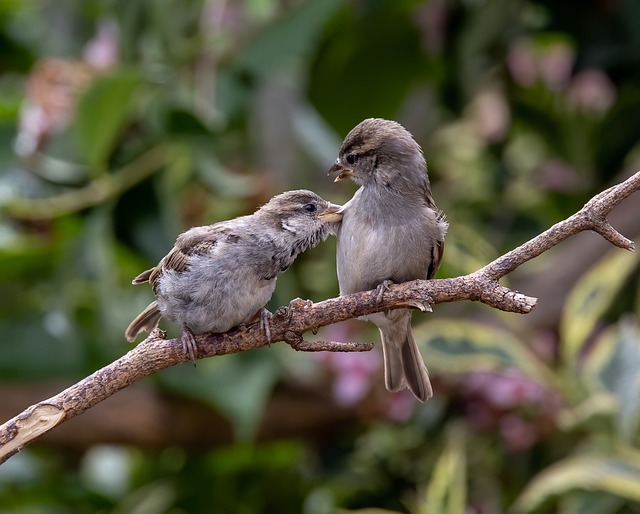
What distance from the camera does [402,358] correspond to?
7.84 ft

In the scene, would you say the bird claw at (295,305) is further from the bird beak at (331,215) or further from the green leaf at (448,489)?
the green leaf at (448,489)

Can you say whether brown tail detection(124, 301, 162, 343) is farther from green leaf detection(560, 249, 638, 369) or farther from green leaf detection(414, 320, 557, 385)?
green leaf detection(560, 249, 638, 369)

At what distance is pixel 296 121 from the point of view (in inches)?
177

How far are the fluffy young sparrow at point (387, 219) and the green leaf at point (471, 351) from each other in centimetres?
117

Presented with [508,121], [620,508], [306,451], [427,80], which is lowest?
[306,451]

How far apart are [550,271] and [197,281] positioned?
2519 mm

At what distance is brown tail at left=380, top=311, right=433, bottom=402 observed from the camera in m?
2.30

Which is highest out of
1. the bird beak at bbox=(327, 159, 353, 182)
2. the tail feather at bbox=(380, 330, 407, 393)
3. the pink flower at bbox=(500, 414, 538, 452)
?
the bird beak at bbox=(327, 159, 353, 182)

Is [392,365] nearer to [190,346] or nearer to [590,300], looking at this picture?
[190,346]

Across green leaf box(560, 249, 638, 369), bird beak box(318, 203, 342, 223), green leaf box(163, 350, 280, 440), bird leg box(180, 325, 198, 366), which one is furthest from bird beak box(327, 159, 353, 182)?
green leaf box(560, 249, 638, 369)

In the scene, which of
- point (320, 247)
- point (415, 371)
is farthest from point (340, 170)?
point (320, 247)

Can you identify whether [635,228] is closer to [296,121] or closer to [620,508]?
[620,508]

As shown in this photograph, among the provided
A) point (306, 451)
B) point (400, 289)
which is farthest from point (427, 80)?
point (400, 289)

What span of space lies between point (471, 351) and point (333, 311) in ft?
6.30
